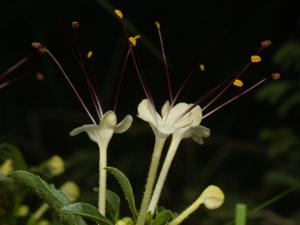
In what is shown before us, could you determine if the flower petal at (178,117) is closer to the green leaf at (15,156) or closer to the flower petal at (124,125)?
the flower petal at (124,125)

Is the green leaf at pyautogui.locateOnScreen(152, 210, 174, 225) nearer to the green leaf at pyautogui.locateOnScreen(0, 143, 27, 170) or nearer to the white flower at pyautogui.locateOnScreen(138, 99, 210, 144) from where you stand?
the white flower at pyautogui.locateOnScreen(138, 99, 210, 144)

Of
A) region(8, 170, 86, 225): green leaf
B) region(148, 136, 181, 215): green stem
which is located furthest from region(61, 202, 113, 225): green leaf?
region(148, 136, 181, 215): green stem

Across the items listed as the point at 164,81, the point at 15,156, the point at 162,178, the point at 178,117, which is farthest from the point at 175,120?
the point at 164,81

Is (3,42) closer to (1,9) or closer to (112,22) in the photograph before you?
(1,9)

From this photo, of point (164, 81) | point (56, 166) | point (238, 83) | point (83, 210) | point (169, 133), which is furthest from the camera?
point (164, 81)

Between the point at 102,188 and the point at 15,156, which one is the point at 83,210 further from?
the point at 15,156

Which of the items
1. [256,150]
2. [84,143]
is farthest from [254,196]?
[84,143]
